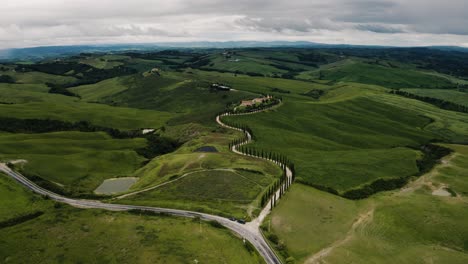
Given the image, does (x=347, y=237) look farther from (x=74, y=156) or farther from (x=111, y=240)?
(x=74, y=156)

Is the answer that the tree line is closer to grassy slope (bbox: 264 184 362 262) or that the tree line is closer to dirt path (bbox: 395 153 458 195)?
grassy slope (bbox: 264 184 362 262)

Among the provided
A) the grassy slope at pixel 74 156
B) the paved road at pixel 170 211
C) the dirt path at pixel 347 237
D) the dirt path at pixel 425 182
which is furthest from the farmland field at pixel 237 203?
the paved road at pixel 170 211

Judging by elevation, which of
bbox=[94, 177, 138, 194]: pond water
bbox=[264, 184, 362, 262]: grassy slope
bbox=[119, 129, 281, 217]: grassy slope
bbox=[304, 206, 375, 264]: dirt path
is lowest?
bbox=[94, 177, 138, 194]: pond water

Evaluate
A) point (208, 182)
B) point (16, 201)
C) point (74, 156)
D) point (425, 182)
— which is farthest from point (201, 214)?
point (425, 182)

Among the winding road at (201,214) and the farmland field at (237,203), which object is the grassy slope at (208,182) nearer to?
the farmland field at (237,203)

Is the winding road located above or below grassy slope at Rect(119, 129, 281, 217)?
below

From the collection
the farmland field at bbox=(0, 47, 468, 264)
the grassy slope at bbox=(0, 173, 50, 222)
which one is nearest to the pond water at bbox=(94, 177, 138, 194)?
the farmland field at bbox=(0, 47, 468, 264)

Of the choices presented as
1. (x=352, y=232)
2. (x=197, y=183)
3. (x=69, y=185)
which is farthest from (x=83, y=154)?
(x=352, y=232)
